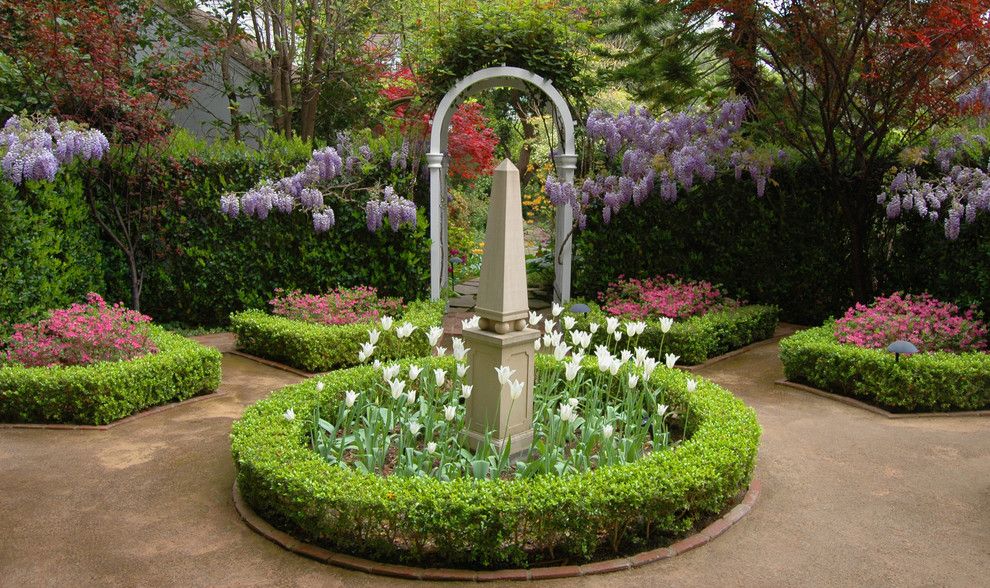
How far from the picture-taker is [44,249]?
8.30 meters

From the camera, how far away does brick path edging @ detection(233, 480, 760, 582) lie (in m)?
4.10

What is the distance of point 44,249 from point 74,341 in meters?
1.71

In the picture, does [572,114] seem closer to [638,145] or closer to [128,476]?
[638,145]

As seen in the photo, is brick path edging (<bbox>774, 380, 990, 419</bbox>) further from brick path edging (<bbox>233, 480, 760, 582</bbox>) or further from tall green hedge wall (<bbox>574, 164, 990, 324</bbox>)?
brick path edging (<bbox>233, 480, 760, 582</bbox>)

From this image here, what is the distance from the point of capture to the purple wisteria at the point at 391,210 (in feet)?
32.9

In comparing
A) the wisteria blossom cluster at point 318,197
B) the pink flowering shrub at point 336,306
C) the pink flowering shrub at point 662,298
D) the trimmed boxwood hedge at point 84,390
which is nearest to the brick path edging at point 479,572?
the trimmed boxwood hedge at point 84,390

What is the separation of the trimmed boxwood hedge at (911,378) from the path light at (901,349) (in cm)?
5

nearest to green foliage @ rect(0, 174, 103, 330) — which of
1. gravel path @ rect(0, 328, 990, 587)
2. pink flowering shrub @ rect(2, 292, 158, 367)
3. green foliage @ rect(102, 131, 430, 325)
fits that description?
pink flowering shrub @ rect(2, 292, 158, 367)

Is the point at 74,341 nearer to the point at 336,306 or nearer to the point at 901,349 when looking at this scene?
the point at 336,306

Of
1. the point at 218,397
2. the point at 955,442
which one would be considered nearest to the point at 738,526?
the point at 955,442

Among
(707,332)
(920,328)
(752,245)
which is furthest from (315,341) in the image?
(920,328)

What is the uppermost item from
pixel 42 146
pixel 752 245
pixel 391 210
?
pixel 42 146

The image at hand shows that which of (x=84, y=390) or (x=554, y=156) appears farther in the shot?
(x=554, y=156)

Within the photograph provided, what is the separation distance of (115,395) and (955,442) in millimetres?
7107
